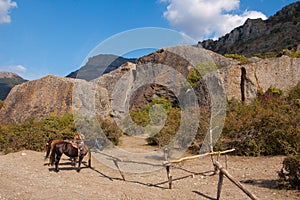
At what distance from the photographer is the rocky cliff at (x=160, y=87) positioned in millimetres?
18859

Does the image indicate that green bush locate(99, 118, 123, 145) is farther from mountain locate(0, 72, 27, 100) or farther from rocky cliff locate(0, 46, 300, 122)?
mountain locate(0, 72, 27, 100)

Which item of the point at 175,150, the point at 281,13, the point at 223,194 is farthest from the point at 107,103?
the point at 281,13

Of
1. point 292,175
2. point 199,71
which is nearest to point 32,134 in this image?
point 292,175

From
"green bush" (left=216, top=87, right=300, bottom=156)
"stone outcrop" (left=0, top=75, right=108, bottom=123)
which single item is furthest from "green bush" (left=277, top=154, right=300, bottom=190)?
"stone outcrop" (left=0, top=75, right=108, bottom=123)

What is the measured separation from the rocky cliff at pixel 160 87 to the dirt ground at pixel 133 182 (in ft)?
24.9

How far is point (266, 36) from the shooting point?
63.2 metres

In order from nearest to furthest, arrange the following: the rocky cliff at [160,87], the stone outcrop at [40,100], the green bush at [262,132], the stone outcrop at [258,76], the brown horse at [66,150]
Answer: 1. the brown horse at [66,150]
2. the green bush at [262,132]
3. the stone outcrop at [40,100]
4. the rocky cliff at [160,87]
5. the stone outcrop at [258,76]

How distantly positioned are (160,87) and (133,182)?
17.9 meters

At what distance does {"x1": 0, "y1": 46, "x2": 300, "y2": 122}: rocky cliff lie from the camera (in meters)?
18.9

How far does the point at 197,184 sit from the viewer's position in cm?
767

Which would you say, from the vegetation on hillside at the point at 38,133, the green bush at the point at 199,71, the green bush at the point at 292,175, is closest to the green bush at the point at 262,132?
the green bush at the point at 292,175

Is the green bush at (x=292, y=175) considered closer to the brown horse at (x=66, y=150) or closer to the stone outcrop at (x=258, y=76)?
the brown horse at (x=66, y=150)

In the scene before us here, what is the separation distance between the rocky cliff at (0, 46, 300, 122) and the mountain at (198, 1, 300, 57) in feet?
93.0

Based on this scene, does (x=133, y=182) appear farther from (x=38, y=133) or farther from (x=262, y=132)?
(x=38, y=133)
